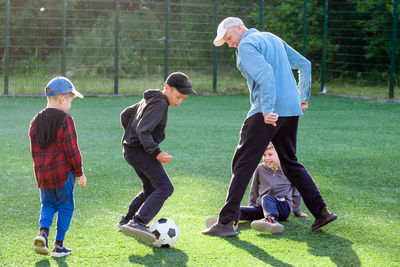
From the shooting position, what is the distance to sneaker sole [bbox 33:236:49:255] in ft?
13.3

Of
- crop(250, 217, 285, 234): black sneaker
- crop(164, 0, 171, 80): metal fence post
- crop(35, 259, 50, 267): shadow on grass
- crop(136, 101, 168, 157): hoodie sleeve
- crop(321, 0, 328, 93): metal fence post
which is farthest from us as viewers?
crop(321, 0, 328, 93): metal fence post

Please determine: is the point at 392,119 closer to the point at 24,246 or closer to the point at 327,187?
the point at 327,187

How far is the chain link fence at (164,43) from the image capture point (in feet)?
51.9

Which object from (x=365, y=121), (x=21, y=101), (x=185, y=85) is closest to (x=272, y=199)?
(x=185, y=85)

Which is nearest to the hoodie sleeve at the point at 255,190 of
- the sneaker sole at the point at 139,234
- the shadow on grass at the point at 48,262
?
the sneaker sole at the point at 139,234

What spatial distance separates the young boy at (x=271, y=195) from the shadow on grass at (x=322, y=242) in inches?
5.4

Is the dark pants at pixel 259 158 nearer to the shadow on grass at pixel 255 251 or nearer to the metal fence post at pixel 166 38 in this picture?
the shadow on grass at pixel 255 251

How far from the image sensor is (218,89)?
679 inches

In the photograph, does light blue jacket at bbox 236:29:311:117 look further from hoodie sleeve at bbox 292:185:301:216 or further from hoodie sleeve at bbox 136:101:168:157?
hoodie sleeve at bbox 292:185:301:216

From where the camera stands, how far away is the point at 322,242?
4688 mm

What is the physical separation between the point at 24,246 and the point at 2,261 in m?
0.33

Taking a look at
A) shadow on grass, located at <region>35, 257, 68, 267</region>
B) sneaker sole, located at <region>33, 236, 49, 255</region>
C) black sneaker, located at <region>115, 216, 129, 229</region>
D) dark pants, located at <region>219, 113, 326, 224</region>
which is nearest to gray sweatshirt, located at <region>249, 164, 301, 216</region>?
dark pants, located at <region>219, 113, 326, 224</region>

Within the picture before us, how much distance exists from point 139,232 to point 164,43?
13213mm

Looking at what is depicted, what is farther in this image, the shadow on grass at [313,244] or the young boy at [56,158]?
the shadow on grass at [313,244]
